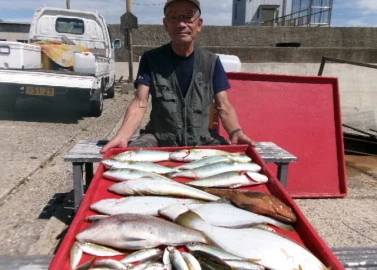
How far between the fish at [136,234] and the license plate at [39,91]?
277 inches

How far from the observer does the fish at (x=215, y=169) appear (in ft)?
8.31

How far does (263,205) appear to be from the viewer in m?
1.97

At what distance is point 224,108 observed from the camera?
146 inches

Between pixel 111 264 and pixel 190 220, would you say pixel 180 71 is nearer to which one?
pixel 190 220

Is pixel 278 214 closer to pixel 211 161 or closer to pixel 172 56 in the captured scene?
pixel 211 161

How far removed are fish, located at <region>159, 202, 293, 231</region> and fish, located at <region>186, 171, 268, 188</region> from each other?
1.39ft

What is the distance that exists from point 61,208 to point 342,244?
285cm

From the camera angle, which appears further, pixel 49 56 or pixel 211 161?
pixel 49 56

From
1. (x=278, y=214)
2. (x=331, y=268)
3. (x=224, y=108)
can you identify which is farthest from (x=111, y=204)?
(x=224, y=108)

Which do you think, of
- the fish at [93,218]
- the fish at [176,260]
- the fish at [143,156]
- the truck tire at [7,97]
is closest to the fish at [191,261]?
the fish at [176,260]

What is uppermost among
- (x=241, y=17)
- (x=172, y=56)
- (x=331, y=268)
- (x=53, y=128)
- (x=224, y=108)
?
(x=241, y=17)

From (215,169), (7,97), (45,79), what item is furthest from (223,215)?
(7,97)

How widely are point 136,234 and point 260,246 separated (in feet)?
1.73

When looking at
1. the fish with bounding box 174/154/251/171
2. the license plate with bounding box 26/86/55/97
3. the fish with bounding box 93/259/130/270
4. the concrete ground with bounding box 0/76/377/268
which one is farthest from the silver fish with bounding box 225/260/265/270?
the license plate with bounding box 26/86/55/97
